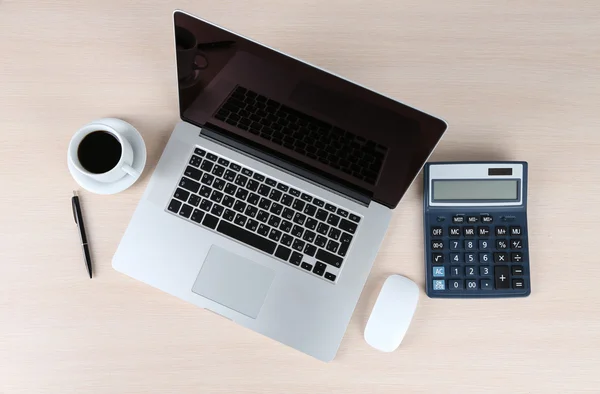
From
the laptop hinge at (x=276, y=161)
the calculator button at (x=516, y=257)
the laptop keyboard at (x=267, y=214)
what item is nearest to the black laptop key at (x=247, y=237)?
the laptop keyboard at (x=267, y=214)

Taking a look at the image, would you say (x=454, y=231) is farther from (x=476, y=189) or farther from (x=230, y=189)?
(x=230, y=189)

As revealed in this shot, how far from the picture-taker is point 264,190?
776 mm

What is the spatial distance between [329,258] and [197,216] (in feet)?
0.71

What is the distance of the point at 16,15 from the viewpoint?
81 cm

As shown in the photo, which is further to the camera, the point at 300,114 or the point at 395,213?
the point at 395,213

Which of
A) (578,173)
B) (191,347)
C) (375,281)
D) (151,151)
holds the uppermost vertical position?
(578,173)

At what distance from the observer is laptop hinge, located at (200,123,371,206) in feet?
2.50

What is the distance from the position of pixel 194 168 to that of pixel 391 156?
1.02 ft

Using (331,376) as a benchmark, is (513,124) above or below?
above

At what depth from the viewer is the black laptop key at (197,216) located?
0.77 meters

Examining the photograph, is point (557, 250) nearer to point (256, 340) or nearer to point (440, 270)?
point (440, 270)

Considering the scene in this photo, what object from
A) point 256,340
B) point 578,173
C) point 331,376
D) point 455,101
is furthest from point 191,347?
point 578,173

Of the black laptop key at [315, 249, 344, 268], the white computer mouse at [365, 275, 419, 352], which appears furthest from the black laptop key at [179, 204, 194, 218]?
the white computer mouse at [365, 275, 419, 352]

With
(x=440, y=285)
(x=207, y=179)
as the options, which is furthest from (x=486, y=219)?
(x=207, y=179)
